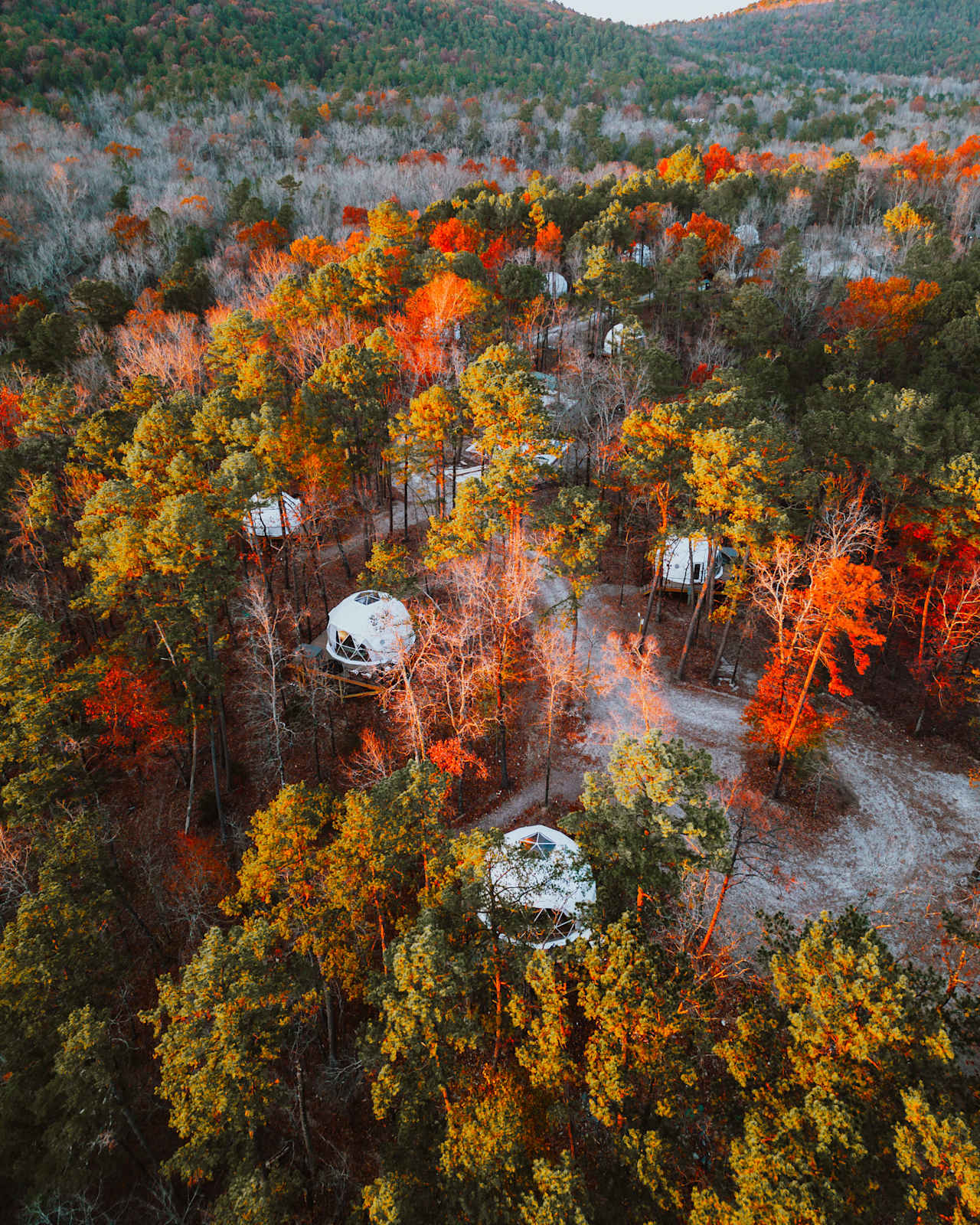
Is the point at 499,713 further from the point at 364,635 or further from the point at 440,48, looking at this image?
the point at 440,48

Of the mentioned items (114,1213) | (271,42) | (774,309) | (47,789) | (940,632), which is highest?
(271,42)

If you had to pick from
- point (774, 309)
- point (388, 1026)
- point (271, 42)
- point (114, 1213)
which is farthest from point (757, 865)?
point (271, 42)

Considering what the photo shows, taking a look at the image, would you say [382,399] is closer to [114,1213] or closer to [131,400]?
[131,400]

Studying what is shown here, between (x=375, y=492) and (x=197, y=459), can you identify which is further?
(x=375, y=492)

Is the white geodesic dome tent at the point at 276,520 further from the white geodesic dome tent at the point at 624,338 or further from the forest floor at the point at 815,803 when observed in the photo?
the white geodesic dome tent at the point at 624,338

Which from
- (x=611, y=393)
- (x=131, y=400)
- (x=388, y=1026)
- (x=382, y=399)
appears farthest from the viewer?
(x=611, y=393)
